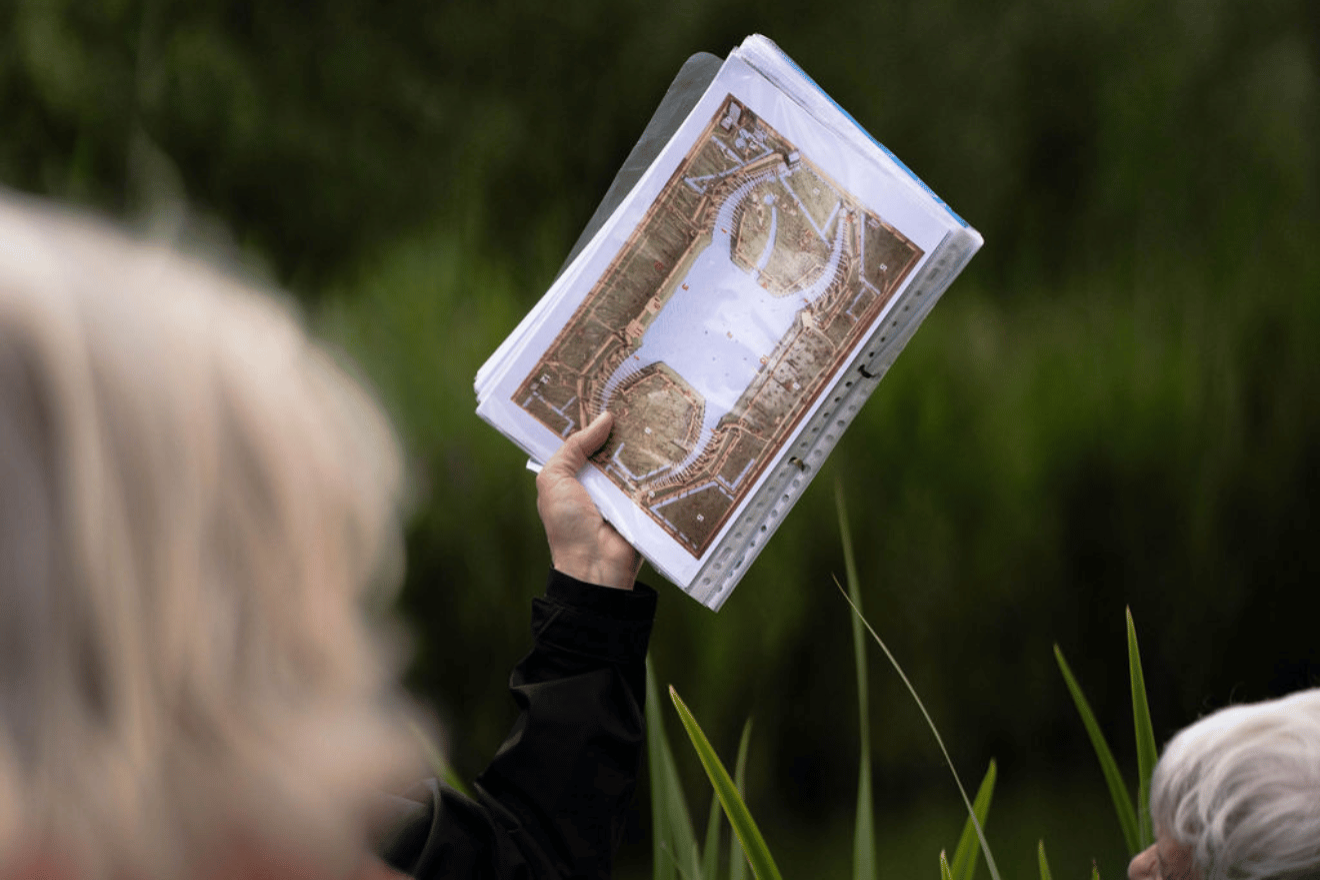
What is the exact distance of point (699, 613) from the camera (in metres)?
0.94

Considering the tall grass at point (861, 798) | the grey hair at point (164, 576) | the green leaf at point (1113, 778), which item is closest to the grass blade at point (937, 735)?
the tall grass at point (861, 798)

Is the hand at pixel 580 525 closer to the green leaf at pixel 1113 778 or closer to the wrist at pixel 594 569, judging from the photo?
the wrist at pixel 594 569

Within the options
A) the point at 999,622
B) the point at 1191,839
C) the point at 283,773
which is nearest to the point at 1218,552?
the point at 999,622

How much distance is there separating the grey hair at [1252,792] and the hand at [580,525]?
377 mm

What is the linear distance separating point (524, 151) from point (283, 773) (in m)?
0.68

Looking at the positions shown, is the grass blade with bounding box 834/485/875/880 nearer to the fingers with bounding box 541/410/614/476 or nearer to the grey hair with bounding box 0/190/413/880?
the fingers with bounding box 541/410/614/476

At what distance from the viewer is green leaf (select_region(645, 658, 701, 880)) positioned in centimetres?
87

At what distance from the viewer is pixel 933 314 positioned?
0.95m

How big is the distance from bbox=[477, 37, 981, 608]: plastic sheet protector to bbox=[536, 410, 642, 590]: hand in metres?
0.01

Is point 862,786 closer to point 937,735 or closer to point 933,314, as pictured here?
point 937,735

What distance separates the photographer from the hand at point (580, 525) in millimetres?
633

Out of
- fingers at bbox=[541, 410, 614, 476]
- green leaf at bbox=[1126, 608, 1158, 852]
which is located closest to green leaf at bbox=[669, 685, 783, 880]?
fingers at bbox=[541, 410, 614, 476]

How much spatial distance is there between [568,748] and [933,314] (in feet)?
1.90

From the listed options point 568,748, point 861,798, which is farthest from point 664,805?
point 568,748
